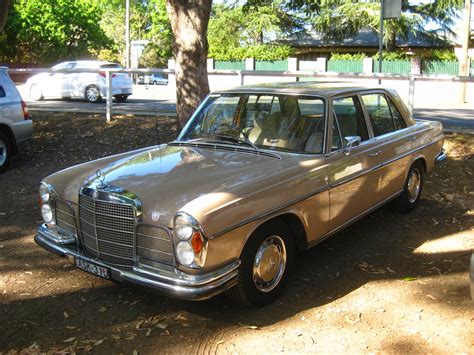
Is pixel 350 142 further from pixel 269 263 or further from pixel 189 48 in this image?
pixel 189 48

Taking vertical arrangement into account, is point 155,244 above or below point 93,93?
below

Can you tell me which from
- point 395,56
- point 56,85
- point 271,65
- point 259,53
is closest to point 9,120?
point 56,85

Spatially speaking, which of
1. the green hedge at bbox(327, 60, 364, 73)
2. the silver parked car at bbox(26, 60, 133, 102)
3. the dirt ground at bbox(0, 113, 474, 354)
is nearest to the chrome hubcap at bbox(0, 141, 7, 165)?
the dirt ground at bbox(0, 113, 474, 354)

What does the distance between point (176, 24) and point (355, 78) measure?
3472 mm

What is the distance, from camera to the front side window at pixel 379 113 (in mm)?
5500

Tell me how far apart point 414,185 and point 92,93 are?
14.1 metres

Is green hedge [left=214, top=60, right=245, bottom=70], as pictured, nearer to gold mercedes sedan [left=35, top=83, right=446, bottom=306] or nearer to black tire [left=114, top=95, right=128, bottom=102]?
black tire [left=114, top=95, right=128, bottom=102]

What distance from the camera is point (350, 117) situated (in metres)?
5.18

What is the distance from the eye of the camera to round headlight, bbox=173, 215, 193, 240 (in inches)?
136

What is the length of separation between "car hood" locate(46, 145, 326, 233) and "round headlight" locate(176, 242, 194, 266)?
0.58 feet

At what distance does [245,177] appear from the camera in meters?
4.00

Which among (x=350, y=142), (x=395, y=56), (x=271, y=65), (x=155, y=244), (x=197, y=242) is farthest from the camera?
(x=271, y=65)

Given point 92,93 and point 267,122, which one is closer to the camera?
point 267,122

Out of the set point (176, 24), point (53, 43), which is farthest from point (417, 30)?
point (176, 24)
